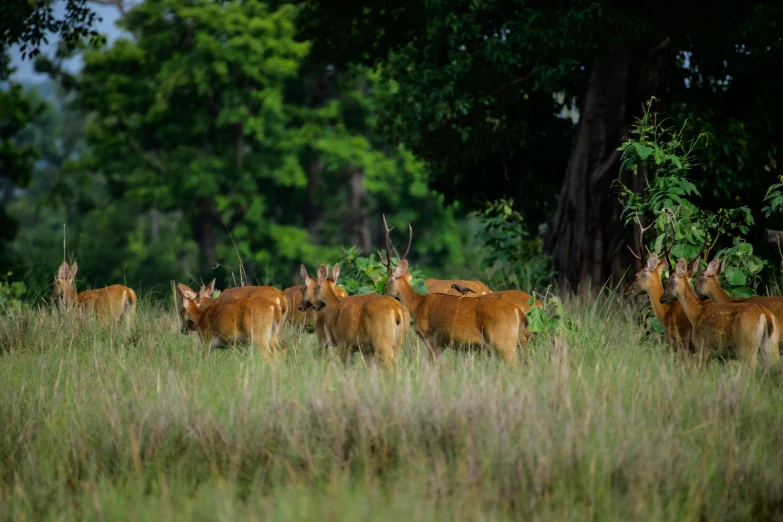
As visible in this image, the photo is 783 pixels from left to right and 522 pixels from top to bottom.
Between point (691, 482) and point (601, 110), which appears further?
point (601, 110)

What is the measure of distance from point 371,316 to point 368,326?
9cm

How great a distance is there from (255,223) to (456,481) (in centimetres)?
2920

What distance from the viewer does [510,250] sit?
1734cm

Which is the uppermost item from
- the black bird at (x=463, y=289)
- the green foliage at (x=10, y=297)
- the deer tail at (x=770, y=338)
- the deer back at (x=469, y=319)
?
the green foliage at (x=10, y=297)

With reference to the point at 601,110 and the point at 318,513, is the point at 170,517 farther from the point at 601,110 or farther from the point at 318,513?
the point at 601,110

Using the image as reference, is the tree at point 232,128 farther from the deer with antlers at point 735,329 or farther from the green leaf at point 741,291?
the deer with antlers at point 735,329

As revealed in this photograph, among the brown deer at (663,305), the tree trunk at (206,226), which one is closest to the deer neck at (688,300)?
the brown deer at (663,305)

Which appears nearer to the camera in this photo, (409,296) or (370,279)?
(409,296)

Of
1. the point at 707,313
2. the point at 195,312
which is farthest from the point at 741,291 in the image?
the point at 195,312

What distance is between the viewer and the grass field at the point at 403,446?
18.1 ft

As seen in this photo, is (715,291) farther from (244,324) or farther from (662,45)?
(662,45)

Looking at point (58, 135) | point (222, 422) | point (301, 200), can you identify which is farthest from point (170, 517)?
point (58, 135)

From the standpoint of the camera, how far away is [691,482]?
5.75 metres

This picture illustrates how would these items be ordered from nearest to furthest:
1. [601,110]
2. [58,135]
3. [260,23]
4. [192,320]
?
[192,320] < [601,110] < [260,23] < [58,135]
